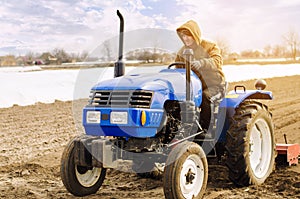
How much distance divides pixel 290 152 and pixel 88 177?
9.38 ft

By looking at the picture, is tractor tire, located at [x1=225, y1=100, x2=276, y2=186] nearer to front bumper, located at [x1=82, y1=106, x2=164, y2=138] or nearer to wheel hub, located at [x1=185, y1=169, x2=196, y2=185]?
wheel hub, located at [x1=185, y1=169, x2=196, y2=185]

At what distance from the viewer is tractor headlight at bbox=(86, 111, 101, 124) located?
14.8 feet

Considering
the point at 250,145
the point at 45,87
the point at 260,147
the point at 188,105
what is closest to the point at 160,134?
the point at 188,105

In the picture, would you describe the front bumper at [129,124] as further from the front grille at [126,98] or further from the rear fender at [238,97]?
the rear fender at [238,97]

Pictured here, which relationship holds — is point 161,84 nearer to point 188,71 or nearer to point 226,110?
point 188,71

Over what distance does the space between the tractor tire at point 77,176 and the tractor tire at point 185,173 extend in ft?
3.86

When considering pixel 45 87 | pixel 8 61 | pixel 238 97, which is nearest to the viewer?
pixel 238 97

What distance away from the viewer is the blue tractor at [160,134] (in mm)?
4367

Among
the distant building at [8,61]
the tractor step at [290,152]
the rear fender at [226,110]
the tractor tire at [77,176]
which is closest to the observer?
the tractor tire at [77,176]

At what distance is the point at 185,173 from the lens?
440cm

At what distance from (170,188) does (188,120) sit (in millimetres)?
843

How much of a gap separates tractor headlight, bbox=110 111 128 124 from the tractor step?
8.94 ft

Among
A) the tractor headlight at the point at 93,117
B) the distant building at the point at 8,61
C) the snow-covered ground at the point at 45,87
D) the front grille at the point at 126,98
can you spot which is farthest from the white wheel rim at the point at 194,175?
the distant building at the point at 8,61

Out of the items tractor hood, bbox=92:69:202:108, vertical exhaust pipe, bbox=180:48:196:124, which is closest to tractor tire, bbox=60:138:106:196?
tractor hood, bbox=92:69:202:108
